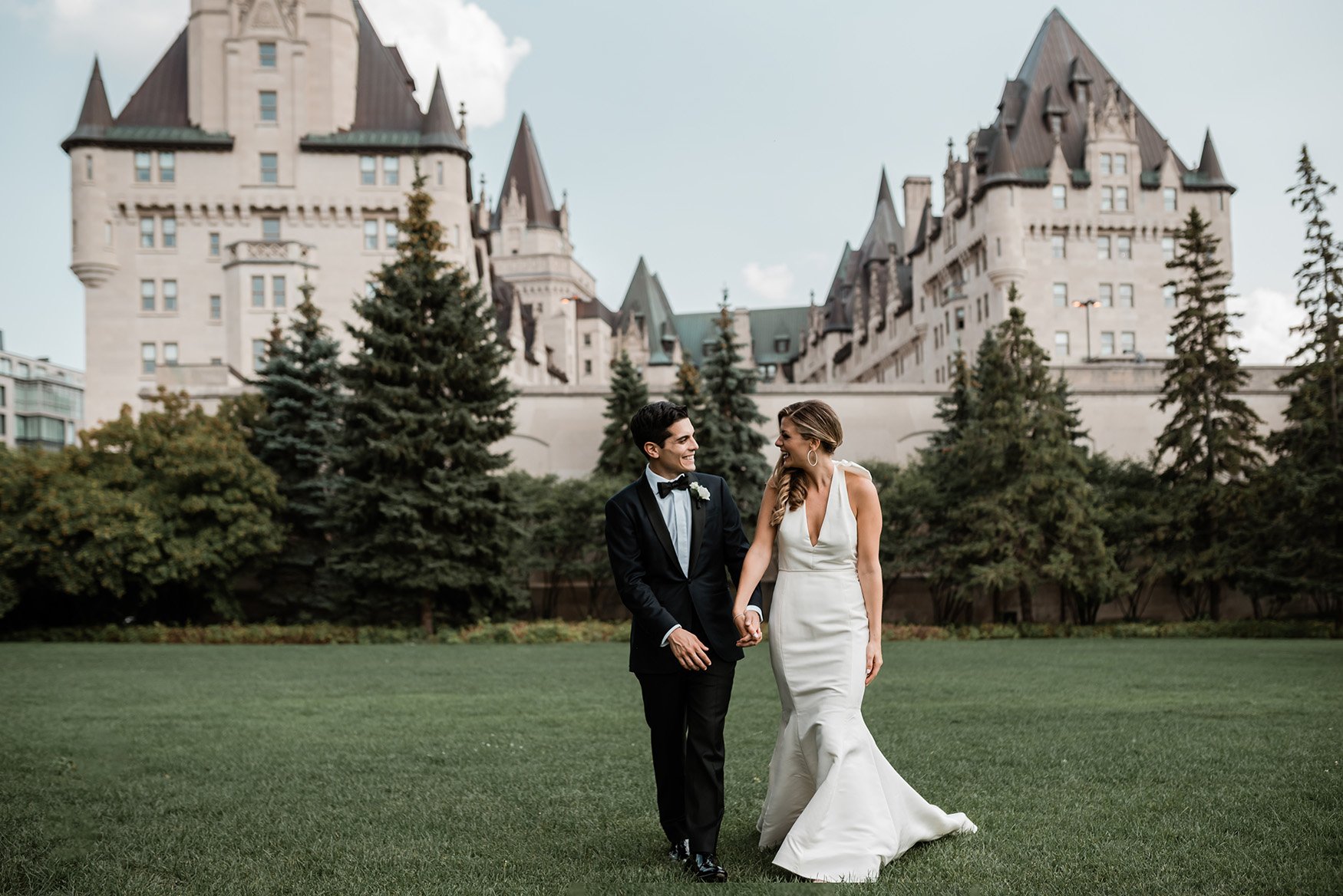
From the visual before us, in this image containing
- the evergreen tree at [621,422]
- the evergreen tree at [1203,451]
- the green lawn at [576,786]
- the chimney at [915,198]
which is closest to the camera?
the green lawn at [576,786]

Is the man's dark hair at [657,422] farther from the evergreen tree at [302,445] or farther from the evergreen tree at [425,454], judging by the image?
the evergreen tree at [302,445]

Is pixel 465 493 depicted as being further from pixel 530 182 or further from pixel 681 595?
pixel 530 182

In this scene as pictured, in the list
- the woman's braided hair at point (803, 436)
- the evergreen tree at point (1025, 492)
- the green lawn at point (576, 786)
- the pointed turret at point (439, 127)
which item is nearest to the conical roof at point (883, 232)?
the pointed turret at point (439, 127)

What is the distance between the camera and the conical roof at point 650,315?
→ 11031 centimetres

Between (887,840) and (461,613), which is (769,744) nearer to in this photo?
(887,840)

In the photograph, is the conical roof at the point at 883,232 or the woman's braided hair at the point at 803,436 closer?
the woman's braided hair at the point at 803,436

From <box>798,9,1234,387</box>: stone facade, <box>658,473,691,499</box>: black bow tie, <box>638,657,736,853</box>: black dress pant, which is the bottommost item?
<box>638,657,736,853</box>: black dress pant

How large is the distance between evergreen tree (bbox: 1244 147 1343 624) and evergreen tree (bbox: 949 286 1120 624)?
4137 millimetres

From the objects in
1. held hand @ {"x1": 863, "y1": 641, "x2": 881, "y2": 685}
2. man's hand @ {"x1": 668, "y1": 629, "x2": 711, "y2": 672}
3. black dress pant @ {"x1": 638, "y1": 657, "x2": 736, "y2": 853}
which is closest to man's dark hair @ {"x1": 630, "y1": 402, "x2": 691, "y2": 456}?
man's hand @ {"x1": 668, "y1": 629, "x2": 711, "y2": 672}

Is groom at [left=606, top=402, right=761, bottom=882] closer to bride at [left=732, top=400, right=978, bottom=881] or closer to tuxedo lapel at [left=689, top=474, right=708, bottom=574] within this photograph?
tuxedo lapel at [left=689, top=474, right=708, bottom=574]

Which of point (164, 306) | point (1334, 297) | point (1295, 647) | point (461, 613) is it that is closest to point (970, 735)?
point (1295, 647)

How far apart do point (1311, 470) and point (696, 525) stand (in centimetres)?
2951

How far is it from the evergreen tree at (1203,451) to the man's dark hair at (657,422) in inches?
1187

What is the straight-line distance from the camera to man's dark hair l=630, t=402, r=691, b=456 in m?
6.00
